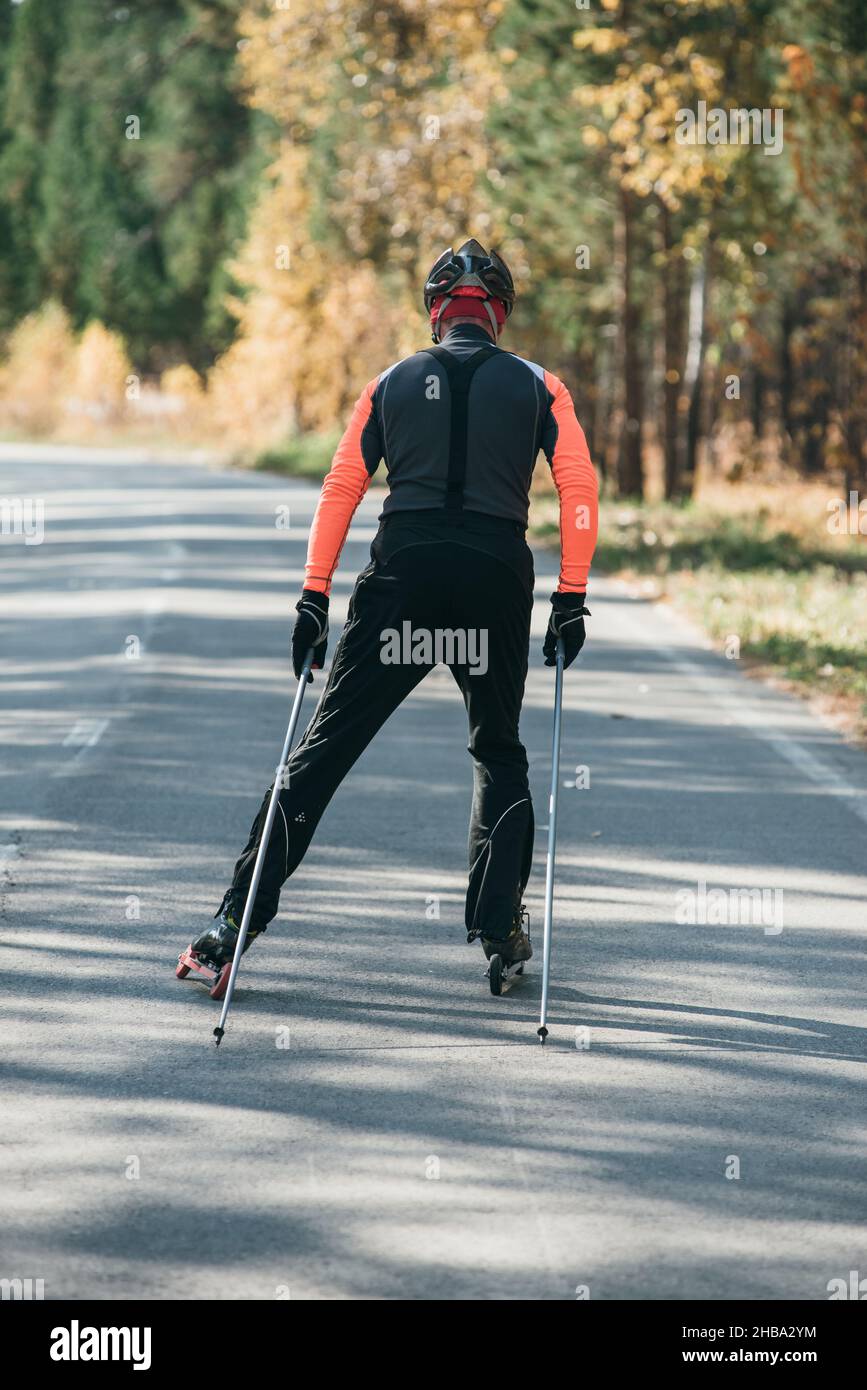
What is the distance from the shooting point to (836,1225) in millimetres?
4621

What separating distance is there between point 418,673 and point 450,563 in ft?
1.10

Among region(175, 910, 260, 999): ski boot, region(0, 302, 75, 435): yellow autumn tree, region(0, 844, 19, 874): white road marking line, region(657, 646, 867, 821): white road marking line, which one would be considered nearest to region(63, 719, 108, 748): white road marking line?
region(0, 844, 19, 874): white road marking line

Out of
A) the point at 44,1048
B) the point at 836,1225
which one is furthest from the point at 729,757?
the point at 836,1225

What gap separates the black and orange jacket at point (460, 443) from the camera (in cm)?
631

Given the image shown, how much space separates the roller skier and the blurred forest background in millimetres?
6472

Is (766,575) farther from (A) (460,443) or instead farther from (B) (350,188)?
(B) (350,188)

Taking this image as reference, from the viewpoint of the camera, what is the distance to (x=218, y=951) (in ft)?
20.9

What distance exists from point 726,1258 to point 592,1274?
288mm

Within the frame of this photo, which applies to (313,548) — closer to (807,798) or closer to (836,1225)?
(836,1225)

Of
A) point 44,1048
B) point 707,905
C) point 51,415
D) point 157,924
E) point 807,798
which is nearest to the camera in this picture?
point 44,1048

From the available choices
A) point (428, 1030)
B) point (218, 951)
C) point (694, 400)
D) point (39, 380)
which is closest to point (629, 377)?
point (694, 400)

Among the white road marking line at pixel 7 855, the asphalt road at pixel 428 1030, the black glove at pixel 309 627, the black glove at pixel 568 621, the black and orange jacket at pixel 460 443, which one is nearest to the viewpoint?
the asphalt road at pixel 428 1030

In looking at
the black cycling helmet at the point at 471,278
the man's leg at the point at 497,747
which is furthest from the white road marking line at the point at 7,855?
the black cycling helmet at the point at 471,278

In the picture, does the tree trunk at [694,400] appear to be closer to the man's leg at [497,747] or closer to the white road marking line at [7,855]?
the white road marking line at [7,855]
